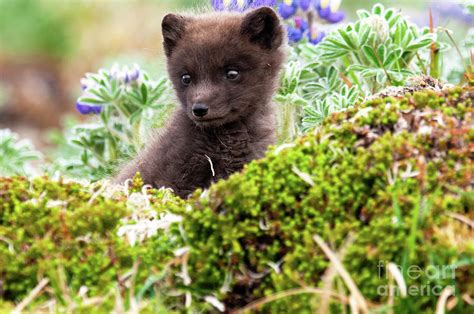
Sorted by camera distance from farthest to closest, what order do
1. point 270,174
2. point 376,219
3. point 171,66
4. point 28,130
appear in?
1. point 28,130
2. point 171,66
3. point 270,174
4. point 376,219

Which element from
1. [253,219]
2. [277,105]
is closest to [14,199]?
[253,219]

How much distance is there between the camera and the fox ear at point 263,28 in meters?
4.73

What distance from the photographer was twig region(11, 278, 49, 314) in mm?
2824

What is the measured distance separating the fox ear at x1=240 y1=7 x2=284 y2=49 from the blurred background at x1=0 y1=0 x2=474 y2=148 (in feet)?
27.4

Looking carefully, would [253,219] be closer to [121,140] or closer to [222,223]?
[222,223]

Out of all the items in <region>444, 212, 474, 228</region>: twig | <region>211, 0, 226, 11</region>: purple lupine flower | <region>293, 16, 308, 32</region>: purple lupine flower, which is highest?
<region>211, 0, 226, 11</region>: purple lupine flower

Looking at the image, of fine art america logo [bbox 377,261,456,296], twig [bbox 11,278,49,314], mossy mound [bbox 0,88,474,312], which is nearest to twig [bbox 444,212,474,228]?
mossy mound [bbox 0,88,474,312]

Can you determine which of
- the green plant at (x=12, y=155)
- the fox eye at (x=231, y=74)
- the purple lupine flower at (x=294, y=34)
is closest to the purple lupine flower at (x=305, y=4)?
the purple lupine flower at (x=294, y=34)

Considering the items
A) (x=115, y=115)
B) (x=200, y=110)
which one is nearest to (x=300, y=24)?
(x=115, y=115)

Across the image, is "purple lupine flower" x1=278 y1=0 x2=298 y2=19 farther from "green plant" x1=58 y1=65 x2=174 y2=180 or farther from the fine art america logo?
the fine art america logo

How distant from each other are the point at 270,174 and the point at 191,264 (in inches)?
20.5

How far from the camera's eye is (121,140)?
604 centimetres

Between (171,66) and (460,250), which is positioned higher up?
(171,66)

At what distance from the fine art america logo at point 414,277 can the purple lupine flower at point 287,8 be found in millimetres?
3563
